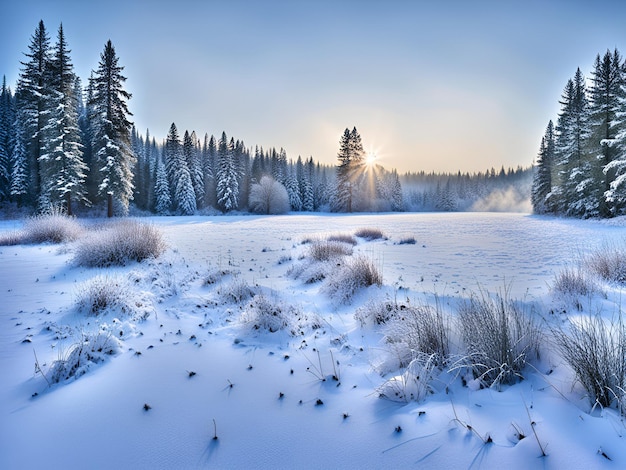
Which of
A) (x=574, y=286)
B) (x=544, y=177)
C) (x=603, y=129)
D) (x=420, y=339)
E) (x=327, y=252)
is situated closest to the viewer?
(x=420, y=339)

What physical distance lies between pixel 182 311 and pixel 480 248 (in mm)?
12739

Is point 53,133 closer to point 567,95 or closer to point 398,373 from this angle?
point 398,373

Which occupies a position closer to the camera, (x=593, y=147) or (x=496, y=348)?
(x=496, y=348)

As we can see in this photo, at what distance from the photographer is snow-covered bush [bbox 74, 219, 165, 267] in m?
9.19

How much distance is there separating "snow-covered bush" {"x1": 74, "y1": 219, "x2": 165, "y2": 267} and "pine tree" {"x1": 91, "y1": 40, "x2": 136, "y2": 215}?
19938 mm

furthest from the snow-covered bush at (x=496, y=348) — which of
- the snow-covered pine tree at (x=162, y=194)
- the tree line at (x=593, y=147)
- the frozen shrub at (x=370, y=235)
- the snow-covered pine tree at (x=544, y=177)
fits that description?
the snow-covered pine tree at (x=162, y=194)

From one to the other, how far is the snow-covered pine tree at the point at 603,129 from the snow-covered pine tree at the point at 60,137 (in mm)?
47691

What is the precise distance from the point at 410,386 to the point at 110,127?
32454mm

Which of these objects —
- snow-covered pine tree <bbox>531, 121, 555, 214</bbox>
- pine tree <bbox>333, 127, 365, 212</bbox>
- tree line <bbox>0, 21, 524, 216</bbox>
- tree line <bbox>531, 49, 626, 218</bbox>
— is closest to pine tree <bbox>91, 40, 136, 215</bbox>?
tree line <bbox>0, 21, 524, 216</bbox>

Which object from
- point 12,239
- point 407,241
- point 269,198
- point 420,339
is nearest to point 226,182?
point 269,198

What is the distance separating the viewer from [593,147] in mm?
30609

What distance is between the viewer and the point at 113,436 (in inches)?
109

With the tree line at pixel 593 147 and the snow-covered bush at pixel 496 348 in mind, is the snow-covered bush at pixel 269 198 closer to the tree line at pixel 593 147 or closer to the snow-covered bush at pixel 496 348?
the tree line at pixel 593 147

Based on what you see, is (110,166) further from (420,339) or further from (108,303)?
(420,339)
